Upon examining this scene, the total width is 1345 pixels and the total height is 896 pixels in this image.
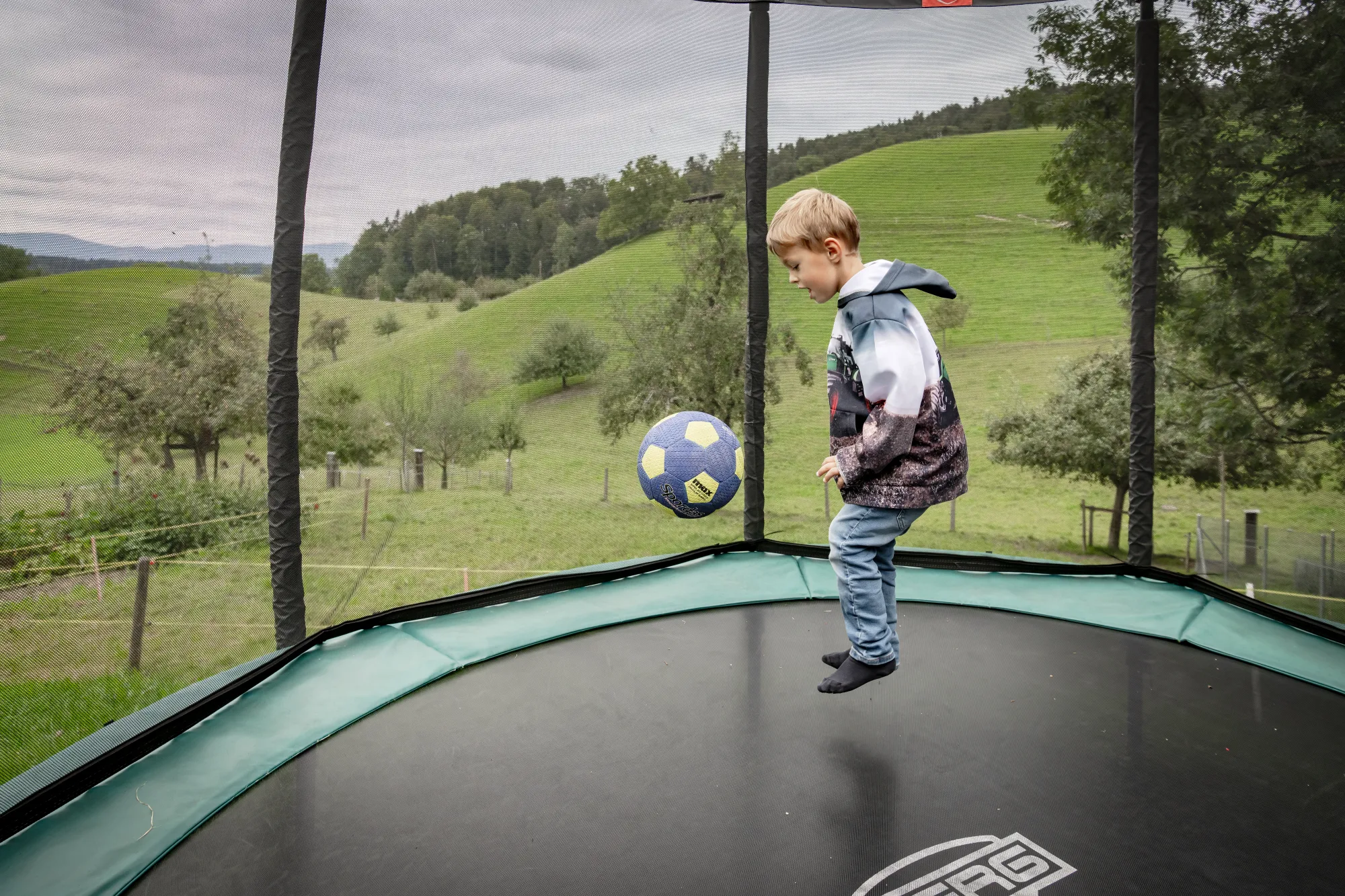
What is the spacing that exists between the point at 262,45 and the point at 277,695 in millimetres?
1535

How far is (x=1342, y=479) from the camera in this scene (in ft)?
11.1

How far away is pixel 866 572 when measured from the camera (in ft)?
4.99

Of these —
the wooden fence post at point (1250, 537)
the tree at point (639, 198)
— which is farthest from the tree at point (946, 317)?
the tree at point (639, 198)

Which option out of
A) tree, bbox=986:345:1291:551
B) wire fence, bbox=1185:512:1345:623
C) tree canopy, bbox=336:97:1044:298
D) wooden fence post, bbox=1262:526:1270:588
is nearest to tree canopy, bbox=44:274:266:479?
tree canopy, bbox=336:97:1044:298

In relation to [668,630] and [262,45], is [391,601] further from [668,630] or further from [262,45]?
[262,45]

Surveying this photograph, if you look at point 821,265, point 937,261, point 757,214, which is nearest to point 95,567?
point 821,265

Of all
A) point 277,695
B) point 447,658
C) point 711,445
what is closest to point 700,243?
point 711,445

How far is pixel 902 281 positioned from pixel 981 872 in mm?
954

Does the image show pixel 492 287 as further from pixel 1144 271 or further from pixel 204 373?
pixel 1144 271

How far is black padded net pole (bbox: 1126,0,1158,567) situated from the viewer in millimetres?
2516

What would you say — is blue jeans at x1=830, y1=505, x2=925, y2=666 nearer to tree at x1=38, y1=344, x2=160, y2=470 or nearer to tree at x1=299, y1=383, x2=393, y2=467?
tree at x1=38, y1=344, x2=160, y2=470

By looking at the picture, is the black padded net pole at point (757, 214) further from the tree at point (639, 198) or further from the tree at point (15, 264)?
the tree at point (15, 264)

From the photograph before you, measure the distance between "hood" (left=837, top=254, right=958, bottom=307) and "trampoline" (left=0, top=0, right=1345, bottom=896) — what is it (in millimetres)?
848

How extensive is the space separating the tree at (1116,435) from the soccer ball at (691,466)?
294cm
